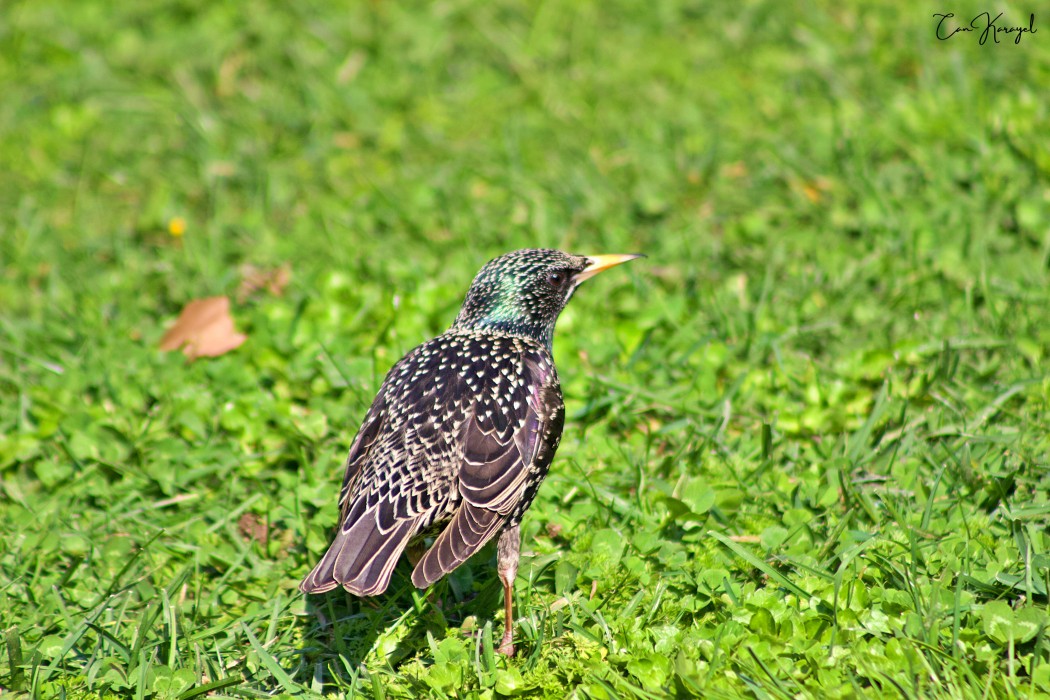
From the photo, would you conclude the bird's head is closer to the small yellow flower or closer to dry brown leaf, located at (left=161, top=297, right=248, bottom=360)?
dry brown leaf, located at (left=161, top=297, right=248, bottom=360)

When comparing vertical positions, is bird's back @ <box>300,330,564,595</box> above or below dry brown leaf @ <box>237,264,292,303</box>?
below

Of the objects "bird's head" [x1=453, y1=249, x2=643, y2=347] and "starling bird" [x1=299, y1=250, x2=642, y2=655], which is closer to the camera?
"starling bird" [x1=299, y1=250, x2=642, y2=655]

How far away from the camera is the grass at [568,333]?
13.0ft

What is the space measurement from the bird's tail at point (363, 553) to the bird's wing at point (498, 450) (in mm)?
117

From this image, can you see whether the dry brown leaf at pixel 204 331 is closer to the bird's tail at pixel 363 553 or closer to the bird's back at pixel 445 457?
the bird's back at pixel 445 457

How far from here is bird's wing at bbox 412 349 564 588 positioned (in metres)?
3.90

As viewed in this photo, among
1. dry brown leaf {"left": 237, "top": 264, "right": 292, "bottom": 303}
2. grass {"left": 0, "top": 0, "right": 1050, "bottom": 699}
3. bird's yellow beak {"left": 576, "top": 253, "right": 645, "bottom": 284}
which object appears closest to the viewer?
grass {"left": 0, "top": 0, "right": 1050, "bottom": 699}

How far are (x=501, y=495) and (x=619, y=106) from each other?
13.9 feet

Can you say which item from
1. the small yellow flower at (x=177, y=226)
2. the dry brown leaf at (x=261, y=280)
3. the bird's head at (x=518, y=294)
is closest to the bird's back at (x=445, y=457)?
the bird's head at (x=518, y=294)

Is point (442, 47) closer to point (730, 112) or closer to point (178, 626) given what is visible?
point (730, 112)

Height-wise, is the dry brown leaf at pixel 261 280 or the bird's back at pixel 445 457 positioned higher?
the dry brown leaf at pixel 261 280

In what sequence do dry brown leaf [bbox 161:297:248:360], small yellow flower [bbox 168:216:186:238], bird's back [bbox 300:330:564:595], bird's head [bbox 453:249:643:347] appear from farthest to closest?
small yellow flower [bbox 168:216:186:238], dry brown leaf [bbox 161:297:248:360], bird's head [bbox 453:249:643:347], bird's back [bbox 300:330:564:595]

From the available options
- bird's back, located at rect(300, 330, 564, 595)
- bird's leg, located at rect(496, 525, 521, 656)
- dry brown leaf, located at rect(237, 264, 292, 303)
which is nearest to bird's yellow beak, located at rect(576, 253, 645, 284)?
bird's back, located at rect(300, 330, 564, 595)

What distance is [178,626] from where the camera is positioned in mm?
4223
